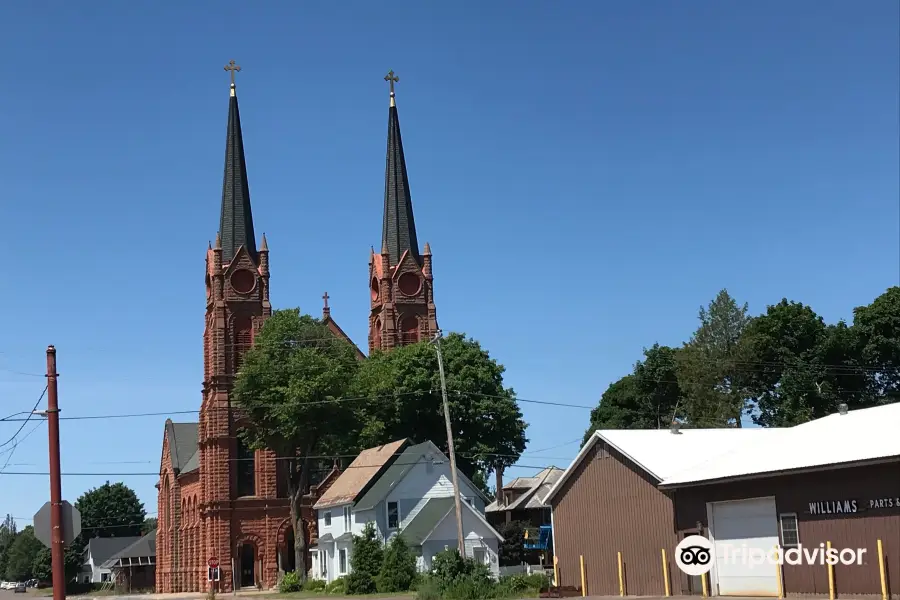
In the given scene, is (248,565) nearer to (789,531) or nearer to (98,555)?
(789,531)

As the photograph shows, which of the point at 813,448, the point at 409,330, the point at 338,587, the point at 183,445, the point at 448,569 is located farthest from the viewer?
the point at 183,445

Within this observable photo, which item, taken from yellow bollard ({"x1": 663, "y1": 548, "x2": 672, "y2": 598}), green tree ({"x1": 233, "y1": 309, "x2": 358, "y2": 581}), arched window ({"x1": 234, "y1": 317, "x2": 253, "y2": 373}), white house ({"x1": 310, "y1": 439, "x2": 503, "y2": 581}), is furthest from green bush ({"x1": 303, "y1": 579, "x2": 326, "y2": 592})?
yellow bollard ({"x1": 663, "y1": 548, "x2": 672, "y2": 598})

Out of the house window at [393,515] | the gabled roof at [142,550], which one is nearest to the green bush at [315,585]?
the house window at [393,515]

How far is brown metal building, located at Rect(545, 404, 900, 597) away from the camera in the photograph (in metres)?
27.5

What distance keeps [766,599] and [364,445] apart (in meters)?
43.1

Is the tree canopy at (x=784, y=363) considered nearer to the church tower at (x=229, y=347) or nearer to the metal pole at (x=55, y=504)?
the church tower at (x=229, y=347)

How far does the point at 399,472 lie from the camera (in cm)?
5781

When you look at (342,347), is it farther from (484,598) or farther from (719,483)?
(719,483)

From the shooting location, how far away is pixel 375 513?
185 feet

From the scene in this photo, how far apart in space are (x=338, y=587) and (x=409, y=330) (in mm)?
31352

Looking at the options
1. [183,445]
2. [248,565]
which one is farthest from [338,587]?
[183,445]

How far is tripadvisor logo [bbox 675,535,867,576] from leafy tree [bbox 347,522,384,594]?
20.9 m

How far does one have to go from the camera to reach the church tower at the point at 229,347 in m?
77.4

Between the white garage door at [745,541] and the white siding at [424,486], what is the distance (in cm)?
2581
